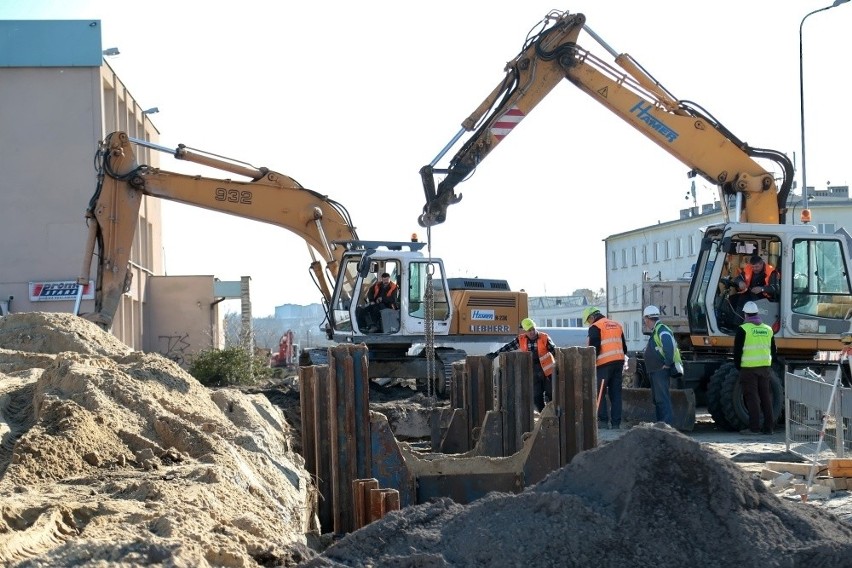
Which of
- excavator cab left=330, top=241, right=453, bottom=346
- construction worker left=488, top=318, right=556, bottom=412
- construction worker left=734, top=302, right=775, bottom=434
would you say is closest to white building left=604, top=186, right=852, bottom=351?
excavator cab left=330, top=241, right=453, bottom=346

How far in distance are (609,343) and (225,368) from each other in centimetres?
1214

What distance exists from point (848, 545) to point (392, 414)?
8.62 meters

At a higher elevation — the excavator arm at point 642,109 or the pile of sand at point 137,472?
the excavator arm at point 642,109

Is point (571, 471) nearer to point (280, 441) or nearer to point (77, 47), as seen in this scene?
point (280, 441)

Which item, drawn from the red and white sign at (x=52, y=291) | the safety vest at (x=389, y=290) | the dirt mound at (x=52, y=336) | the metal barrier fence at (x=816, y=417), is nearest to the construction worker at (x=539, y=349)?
the safety vest at (x=389, y=290)

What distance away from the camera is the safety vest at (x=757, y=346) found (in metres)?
14.5

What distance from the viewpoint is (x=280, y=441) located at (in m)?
10.6

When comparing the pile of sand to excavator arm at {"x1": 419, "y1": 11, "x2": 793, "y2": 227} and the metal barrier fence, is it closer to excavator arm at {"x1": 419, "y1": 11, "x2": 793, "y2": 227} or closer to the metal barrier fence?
the metal barrier fence

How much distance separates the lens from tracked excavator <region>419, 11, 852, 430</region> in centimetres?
1579

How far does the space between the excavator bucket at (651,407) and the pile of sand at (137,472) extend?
6.28 metres

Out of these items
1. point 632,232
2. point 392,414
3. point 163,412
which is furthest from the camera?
point 632,232

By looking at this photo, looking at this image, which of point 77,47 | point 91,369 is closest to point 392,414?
point 91,369

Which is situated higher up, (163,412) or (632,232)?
(632,232)

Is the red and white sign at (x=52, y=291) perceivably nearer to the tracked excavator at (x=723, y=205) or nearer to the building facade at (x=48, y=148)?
the building facade at (x=48, y=148)
